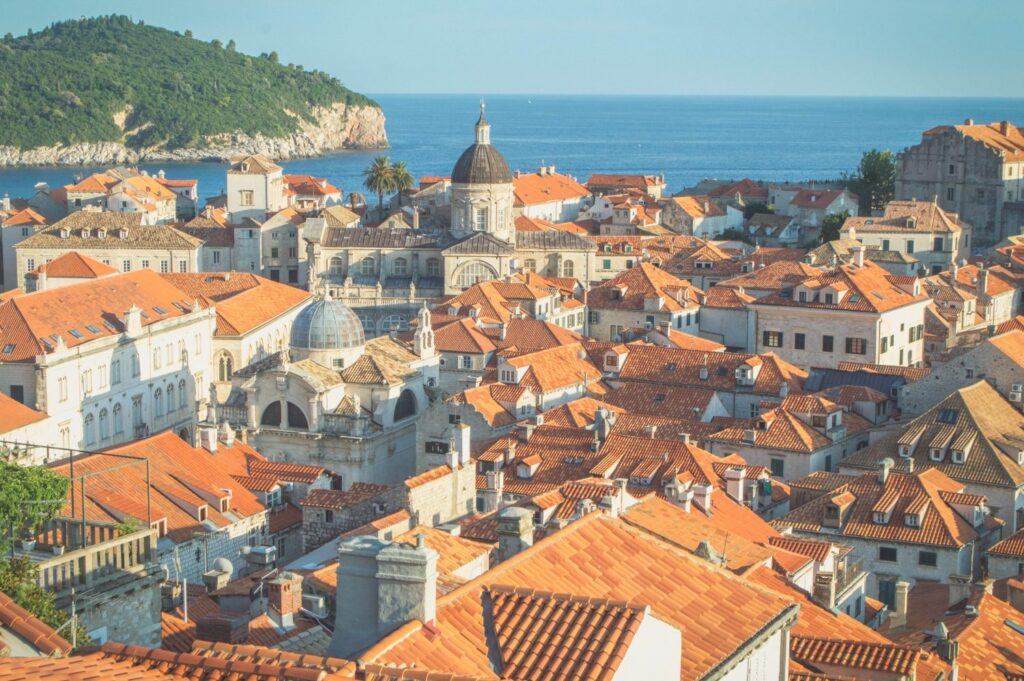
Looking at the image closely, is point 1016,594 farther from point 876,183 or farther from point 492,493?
point 876,183

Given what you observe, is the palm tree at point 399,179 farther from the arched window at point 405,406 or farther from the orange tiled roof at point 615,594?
the orange tiled roof at point 615,594

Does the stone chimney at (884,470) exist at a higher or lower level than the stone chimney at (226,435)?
higher

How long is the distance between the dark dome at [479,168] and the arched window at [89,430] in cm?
3519

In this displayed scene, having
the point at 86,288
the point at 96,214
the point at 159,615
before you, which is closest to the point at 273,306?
the point at 86,288

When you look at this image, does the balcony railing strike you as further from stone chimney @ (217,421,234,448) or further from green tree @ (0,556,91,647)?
stone chimney @ (217,421,234,448)

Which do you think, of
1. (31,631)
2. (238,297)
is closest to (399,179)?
(238,297)

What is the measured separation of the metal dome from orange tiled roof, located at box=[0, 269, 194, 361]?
7.81 metres

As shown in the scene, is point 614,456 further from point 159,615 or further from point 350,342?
point 159,615

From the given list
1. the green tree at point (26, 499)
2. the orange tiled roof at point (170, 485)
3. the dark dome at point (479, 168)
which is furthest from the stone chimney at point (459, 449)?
the dark dome at point (479, 168)

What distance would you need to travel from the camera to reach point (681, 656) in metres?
15.8

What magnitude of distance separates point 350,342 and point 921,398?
17155mm

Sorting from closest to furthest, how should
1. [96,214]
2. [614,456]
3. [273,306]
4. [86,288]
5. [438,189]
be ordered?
[614,456]
[86,288]
[273,306]
[96,214]
[438,189]

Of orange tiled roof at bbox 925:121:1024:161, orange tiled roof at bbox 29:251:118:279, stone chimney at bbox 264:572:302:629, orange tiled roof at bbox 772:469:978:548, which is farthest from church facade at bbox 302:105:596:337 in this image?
stone chimney at bbox 264:572:302:629

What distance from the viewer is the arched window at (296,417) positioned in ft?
162
